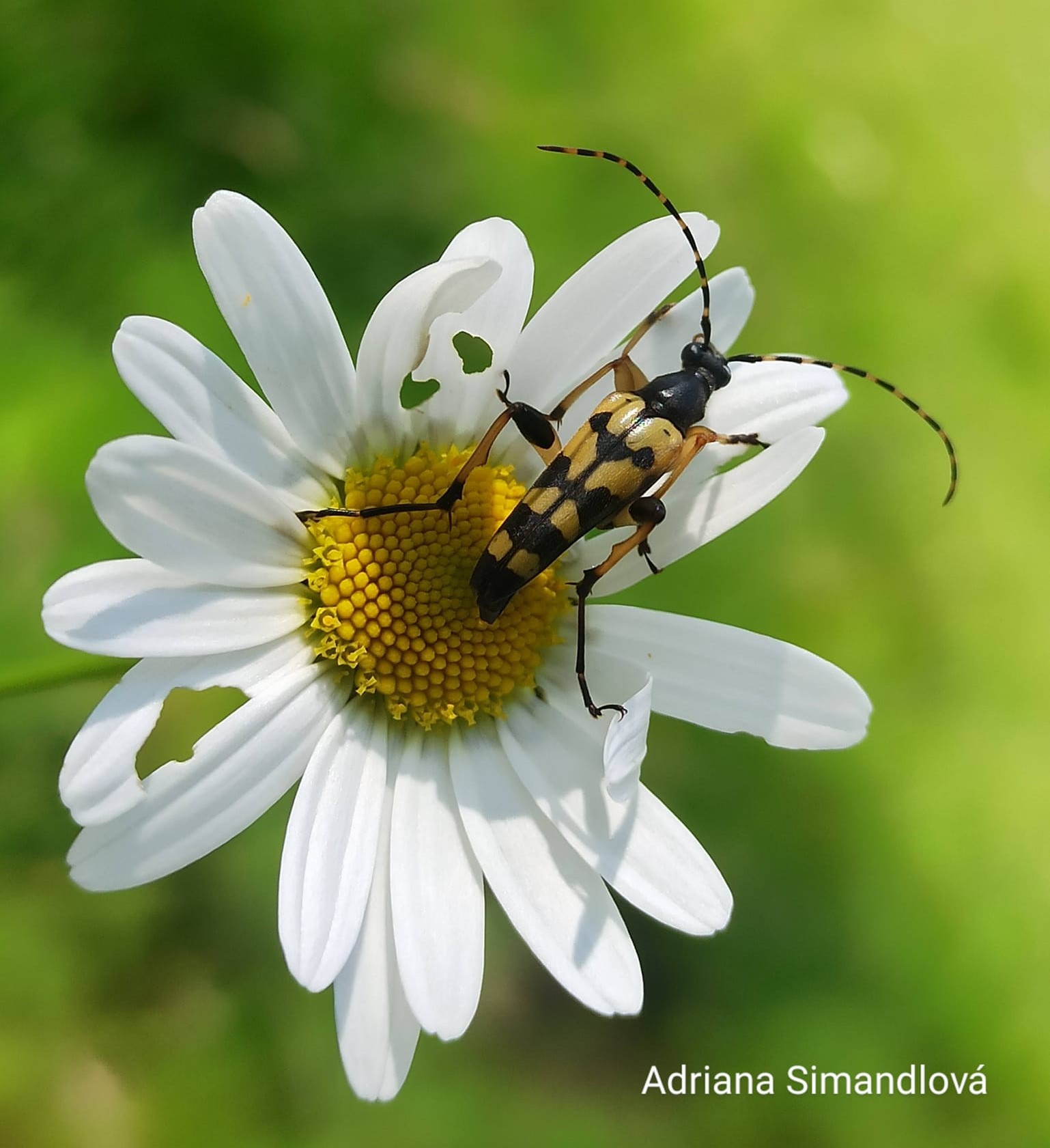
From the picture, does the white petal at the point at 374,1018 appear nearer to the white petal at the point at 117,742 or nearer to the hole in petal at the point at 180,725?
the white petal at the point at 117,742

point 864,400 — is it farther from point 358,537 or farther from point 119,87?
point 119,87

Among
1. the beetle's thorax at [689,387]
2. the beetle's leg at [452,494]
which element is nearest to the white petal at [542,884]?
the beetle's leg at [452,494]

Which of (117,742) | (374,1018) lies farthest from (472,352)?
(374,1018)

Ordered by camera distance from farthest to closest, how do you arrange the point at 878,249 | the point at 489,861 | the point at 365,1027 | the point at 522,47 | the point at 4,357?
the point at 878,249
the point at 522,47
the point at 4,357
the point at 489,861
the point at 365,1027

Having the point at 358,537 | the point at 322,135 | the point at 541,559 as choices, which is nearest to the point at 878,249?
the point at 322,135

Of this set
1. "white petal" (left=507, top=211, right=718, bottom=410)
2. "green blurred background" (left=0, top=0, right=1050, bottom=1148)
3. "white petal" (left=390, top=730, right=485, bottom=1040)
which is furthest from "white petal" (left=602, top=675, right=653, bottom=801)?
"green blurred background" (left=0, top=0, right=1050, bottom=1148)

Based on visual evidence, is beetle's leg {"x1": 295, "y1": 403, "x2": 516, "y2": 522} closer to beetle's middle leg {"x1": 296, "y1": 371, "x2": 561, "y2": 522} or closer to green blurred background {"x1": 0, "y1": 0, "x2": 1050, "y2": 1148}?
beetle's middle leg {"x1": 296, "y1": 371, "x2": 561, "y2": 522}

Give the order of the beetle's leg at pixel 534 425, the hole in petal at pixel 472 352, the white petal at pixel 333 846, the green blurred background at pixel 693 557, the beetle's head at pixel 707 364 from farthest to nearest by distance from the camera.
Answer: the green blurred background at pixel 693 557 → the hole in petal at pixel 472 352 → the beetle's head at pixel 707 364 → the beetle's leg at pixel 534 425 → the white petal at pixel 333 846
